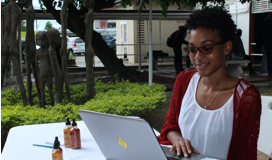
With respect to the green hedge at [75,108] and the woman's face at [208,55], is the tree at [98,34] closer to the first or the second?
the green hedge at [75,108]

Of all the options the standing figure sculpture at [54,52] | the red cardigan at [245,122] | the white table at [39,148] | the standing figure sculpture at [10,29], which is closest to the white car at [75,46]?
the standing figure sculpture at [54,52]

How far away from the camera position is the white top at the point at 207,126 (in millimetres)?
1667

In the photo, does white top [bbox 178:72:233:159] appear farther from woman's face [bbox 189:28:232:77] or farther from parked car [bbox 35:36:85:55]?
parked car [bbox 35:36:85:55]

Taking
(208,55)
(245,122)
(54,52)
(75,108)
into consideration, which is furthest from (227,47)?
(54,52)

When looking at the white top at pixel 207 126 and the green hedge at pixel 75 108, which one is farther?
the green hedge at pixel 75 108

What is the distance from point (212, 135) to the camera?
1.70 meters

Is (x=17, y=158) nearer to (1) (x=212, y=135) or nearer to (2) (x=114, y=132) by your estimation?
(2) (x=114, y=132)

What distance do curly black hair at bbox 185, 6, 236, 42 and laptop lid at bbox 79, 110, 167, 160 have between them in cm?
81

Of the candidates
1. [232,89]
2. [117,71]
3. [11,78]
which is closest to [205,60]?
[232,89]

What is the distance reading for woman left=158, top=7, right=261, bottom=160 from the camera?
63.6 inches

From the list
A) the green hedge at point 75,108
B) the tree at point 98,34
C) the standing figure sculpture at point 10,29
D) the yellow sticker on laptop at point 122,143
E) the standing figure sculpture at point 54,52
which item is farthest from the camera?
the tree at point 98,34

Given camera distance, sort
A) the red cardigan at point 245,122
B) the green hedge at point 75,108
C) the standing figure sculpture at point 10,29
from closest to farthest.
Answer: the red cardigan at point 245,122 → the green hedge at point 75,108 → the standing figure sculpture at point 10,29

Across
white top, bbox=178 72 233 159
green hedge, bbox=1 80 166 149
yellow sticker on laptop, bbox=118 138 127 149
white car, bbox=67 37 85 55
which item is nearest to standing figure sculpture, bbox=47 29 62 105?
green hedge, bbox=1 80 166 149

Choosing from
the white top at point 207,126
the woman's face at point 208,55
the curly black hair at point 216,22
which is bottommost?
the white top at point 207,126
